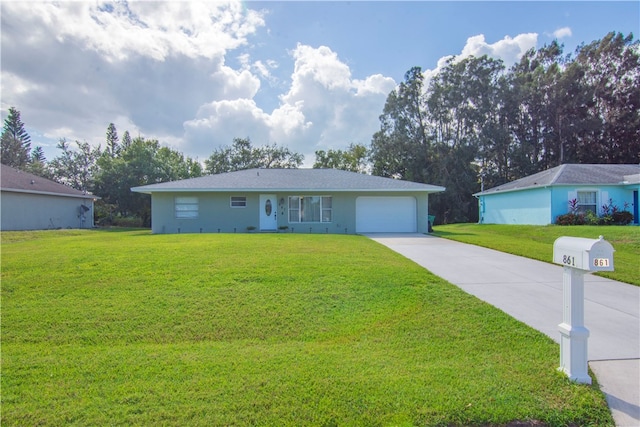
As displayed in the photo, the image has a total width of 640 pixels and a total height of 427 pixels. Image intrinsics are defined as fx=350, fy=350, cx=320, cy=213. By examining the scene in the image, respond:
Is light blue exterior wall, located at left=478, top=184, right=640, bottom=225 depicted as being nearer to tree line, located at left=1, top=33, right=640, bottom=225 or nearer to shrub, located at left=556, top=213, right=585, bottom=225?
shrub, located at left=556, top=213, right=585, bottom=225

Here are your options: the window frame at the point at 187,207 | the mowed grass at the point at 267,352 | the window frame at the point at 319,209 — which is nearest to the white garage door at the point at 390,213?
the window frame at the point at 319,209

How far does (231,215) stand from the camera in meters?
18.4

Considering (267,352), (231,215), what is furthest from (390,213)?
(267,352)

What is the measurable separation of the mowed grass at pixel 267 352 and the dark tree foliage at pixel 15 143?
5038 centimetres

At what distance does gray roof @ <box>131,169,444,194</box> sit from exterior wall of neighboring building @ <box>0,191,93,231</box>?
9.27m

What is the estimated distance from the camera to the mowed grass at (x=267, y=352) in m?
2.75

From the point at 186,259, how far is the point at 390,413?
6147 millimetres

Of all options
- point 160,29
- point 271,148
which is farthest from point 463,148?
point 160,29

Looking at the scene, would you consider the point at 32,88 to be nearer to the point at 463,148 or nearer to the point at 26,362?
the point at 26,362

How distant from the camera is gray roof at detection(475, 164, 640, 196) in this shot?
65.3ft

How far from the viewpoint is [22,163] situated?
152ft

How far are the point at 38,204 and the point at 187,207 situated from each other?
38.2ft

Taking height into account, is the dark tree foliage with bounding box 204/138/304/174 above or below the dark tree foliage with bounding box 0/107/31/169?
below

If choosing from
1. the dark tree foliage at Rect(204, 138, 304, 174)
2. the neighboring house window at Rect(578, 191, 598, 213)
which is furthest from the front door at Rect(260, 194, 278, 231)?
the dark tree foliage at Rect(204, 138, 304, 174)
